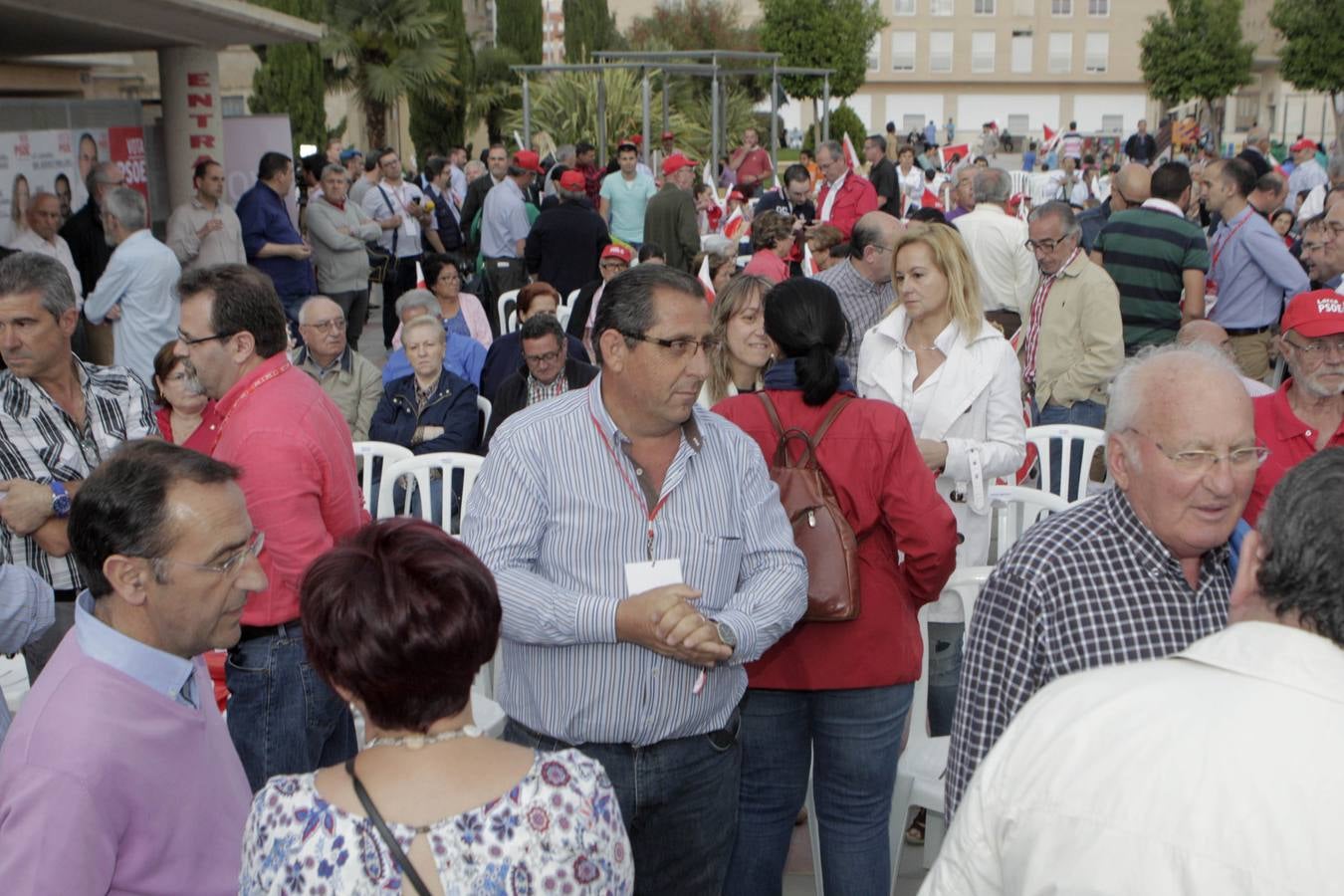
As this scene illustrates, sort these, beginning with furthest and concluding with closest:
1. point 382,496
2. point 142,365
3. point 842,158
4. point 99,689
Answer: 1. point 842,158
2. point 142,365
3. point 382,496
4. point 99,689

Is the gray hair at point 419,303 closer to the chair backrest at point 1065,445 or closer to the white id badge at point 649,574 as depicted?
the chair backrest at point 1065,445

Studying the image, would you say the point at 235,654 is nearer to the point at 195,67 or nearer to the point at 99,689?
the point at 99,689

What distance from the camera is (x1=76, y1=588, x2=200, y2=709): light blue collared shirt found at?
2289 millimetres

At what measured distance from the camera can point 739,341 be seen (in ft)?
14.8

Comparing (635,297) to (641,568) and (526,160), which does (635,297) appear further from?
(526,160)

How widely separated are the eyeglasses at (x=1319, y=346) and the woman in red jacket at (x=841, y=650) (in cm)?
127

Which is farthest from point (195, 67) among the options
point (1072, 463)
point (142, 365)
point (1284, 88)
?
point (1284, 88)

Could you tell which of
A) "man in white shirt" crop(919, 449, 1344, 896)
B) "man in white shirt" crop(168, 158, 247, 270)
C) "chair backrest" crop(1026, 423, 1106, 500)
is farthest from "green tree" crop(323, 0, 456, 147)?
"man in white shirt" crop(919, 449, 1344, 896)

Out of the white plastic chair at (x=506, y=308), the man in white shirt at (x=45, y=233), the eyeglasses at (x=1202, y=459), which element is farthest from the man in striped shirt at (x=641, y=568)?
the man in white shirt at (x=45, y=233)

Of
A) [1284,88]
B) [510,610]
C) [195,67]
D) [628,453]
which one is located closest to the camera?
[510,610]

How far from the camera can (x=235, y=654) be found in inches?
126

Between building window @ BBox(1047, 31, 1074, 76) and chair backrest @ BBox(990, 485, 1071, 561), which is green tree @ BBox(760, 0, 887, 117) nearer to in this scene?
building window @ BBox(1047, 31, 1074, 76)

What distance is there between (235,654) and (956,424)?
89.1 inches

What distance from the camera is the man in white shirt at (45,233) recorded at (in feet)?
29.0
